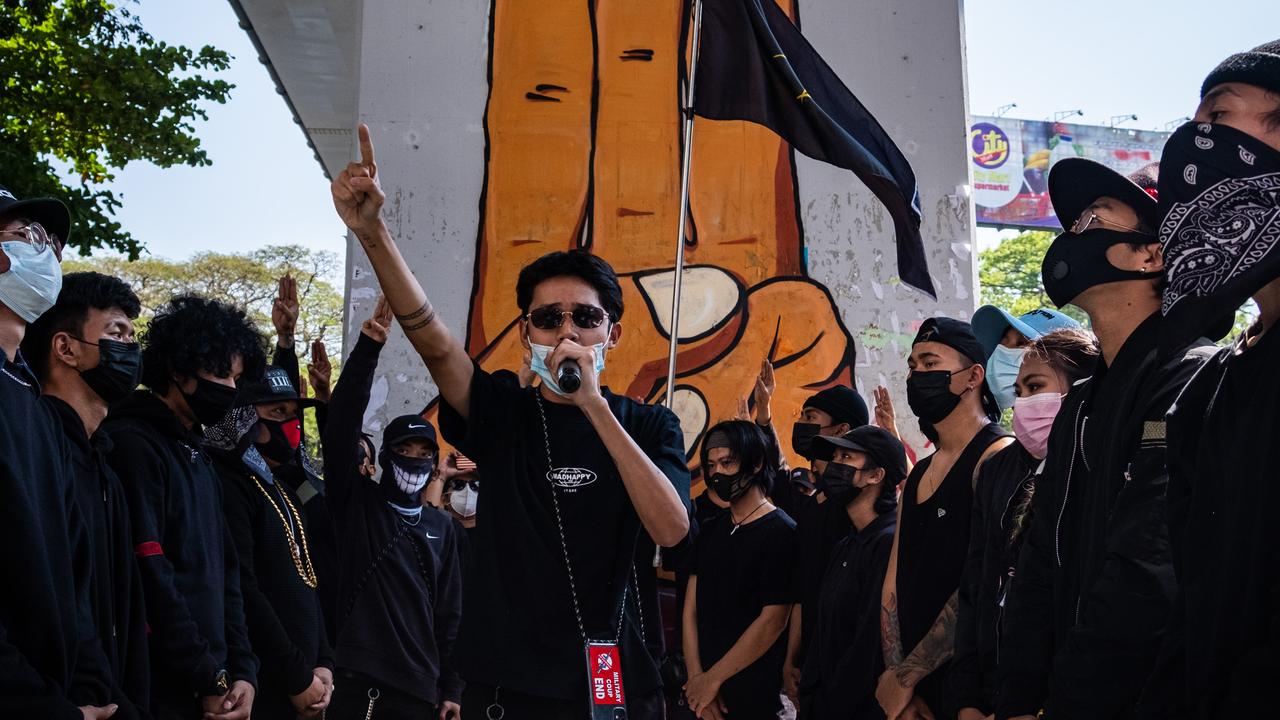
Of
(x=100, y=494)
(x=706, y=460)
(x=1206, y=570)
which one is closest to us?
(x=1206, y=570)

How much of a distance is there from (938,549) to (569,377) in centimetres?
203

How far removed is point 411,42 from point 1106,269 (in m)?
6.66

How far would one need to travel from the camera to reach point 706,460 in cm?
564

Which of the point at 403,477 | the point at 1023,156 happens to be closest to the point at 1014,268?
the point at 1023,156

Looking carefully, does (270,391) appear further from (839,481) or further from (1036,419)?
(1036,419)

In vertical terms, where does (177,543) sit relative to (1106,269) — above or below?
below

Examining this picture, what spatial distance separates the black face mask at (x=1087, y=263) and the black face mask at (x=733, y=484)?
287cm

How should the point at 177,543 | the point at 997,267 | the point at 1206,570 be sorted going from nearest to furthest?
1. the point at 1206,570
2. the point at 177,543
3. the point at 997,267

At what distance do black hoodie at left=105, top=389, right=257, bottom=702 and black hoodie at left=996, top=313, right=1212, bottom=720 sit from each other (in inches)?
101

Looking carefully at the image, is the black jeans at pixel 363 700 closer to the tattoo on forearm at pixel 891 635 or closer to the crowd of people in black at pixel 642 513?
the crowd of people in black at pixel 642 513

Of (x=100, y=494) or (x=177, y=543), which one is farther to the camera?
(x=177, y=543)

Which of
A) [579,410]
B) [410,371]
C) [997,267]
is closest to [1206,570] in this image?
[579,410]

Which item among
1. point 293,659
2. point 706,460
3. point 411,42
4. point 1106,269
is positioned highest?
point 411,42

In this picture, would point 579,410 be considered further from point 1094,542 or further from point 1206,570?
point 1206,570
